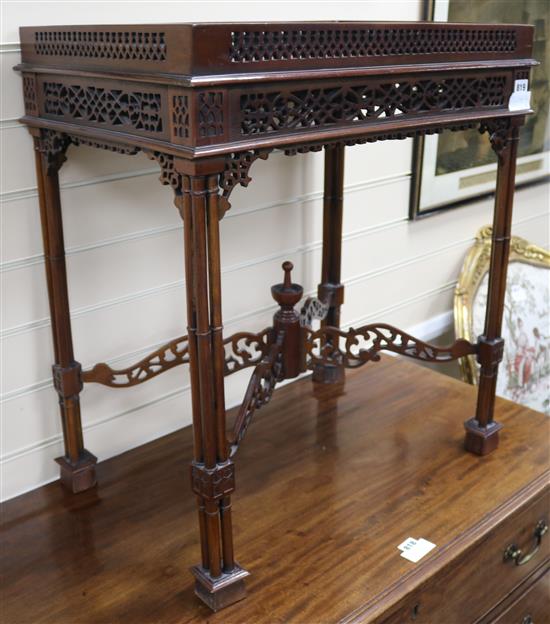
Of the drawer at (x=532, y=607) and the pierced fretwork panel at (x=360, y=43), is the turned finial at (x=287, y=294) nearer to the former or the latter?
the pierced fretwork panel at (x=360, y=43)

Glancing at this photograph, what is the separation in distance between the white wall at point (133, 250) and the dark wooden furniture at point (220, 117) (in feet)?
0.18

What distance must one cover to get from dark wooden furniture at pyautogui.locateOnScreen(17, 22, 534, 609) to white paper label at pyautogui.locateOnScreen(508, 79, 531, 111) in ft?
0.03

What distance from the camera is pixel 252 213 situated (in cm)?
165

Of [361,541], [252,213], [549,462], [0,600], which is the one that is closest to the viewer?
[0,600]

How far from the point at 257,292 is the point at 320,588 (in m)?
0.73

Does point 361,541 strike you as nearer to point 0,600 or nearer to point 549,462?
point 549,462

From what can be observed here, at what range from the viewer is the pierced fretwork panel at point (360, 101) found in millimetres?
973

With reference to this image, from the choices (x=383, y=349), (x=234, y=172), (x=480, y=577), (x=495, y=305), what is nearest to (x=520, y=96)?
(x=495, y=305)

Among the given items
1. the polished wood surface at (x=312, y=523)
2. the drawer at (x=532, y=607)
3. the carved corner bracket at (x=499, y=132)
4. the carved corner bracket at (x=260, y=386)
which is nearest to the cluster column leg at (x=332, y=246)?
the polished wood surface at (x=312, y=523)

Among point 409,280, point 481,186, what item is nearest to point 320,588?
point 409,280

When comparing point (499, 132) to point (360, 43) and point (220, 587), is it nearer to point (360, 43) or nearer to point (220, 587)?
point (360, 43)

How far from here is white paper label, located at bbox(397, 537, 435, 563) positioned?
4.09ft

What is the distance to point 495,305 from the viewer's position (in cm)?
150

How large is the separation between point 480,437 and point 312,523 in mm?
417
